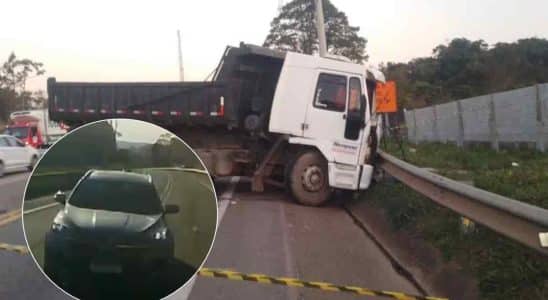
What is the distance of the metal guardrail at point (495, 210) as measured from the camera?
4393mm

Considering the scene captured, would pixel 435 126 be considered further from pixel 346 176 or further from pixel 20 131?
pixel 20 131

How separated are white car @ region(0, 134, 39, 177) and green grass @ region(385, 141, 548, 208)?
523 inches

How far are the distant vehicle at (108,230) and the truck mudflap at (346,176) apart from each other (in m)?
10.1

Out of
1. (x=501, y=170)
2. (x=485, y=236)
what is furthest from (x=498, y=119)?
(x=485, y=236)

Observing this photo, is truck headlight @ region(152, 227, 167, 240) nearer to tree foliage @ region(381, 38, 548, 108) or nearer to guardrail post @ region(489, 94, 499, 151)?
guardrail post @ region(489, 94, 499, 151)

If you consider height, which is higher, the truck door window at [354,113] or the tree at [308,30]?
the tree at [308,30]

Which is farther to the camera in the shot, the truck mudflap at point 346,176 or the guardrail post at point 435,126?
the guardrail post at point 435,126

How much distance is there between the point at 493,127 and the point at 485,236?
13512 millimetres

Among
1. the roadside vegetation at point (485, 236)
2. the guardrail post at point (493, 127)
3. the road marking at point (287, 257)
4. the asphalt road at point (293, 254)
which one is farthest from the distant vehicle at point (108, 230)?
the guardrail post at point (493, 127)

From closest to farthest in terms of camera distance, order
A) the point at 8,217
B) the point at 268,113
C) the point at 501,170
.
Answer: the point at 8,217 < the point at 501,170 < the point at 268,113

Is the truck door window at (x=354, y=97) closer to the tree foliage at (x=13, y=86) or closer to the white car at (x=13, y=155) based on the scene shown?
the white car at (x=13, y=155)

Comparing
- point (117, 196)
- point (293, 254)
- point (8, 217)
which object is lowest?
point (293, 254)

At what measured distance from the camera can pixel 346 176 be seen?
38.2ft

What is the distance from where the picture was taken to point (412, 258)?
726cm
